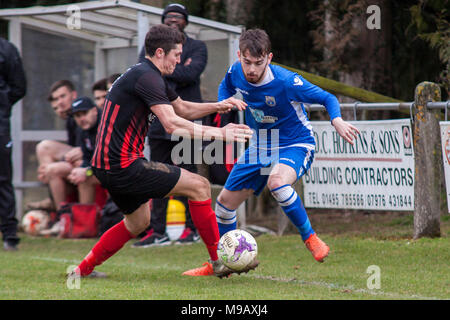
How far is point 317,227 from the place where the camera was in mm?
9750

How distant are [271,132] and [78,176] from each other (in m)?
4.36

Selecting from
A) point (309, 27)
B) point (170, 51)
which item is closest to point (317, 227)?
point (309, 27)

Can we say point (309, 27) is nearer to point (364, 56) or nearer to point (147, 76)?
point (364, 56)

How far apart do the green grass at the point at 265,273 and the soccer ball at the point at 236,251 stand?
0.58 ft

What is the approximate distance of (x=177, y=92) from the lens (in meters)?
8.81

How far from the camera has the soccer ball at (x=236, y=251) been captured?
6023mm

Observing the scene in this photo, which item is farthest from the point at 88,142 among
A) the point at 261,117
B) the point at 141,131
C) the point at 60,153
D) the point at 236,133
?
the point at 236,133

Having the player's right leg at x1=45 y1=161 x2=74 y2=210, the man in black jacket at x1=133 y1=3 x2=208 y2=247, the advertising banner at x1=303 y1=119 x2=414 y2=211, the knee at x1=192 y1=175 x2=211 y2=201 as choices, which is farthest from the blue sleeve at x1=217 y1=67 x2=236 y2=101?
the player's right leg at x1=45 y1=161 x2=74 y2=210

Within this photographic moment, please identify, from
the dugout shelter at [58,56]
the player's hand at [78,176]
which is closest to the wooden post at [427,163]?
the dugout shelter at [58,56]

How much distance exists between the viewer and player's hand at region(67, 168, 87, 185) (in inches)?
404

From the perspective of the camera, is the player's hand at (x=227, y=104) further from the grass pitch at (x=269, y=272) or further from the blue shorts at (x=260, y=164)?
the grass pitch at (x=269, y=272)

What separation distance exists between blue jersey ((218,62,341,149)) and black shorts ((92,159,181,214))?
0.97 metres
